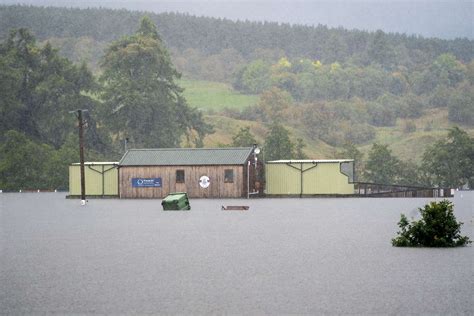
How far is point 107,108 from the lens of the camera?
13875cm

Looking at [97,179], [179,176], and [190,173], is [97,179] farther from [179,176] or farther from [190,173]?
[190,173]

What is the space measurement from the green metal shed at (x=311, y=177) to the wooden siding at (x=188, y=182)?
4.47 meters

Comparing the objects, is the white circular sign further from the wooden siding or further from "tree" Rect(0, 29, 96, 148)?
"tree" Rect(0, 29, 96, 148)

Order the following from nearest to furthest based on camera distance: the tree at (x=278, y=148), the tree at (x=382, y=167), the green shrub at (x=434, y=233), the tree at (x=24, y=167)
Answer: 1. the green shrub at (x=434, y=233)
2. the tree at (x=24, y=167)
3. the tree at (x=382, y=167)
4. the tree at (x=278, y=148)

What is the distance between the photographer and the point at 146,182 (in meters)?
87.9

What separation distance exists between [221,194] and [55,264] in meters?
63.1

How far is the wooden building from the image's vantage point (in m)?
86.1

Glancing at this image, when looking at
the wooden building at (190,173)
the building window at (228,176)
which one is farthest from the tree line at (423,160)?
the building window at (228,176)

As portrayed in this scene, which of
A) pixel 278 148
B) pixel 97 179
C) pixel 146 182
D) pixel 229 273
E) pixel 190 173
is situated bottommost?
pixel 146 182

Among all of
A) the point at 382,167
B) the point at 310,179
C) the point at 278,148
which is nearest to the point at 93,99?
the point at 278,148

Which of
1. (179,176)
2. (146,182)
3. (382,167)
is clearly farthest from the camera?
(382,167)

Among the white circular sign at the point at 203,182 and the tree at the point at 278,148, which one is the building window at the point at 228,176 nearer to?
the white circular sign at the point at 203,182

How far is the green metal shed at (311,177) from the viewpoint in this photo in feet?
283

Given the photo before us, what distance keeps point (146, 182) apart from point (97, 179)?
6397 millimetres
